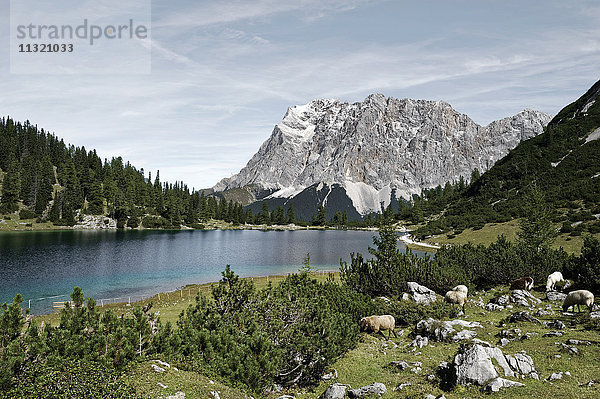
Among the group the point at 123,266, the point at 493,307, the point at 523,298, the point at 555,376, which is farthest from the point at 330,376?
the point at 123,266

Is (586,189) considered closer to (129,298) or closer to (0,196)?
(129,298)

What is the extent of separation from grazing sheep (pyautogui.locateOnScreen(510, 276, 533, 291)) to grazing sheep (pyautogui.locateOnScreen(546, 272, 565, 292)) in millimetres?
1525

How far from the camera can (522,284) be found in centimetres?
3384

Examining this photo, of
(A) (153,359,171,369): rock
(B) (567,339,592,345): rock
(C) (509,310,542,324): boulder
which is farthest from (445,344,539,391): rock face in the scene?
(A) (153,359,171,369): rock

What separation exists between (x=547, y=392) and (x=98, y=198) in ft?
672

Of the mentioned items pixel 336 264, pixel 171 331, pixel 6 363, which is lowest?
pixel 336 264

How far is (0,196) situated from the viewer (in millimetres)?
156625

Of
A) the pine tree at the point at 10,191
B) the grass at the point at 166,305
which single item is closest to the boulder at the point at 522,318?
the grass at the point at 166,305

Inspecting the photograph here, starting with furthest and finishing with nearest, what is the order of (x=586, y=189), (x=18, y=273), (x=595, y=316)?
(x=586, y=189)
(x=18, y=273)
(x=595, y=316)

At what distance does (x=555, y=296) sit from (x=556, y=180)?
99.3m

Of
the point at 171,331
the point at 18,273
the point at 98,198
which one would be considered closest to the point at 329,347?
the point at 171,331

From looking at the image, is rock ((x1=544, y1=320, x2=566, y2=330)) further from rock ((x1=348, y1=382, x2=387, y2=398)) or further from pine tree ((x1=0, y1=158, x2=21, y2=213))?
pine tree ((x1=0, y1=158, x2=21, y2=213))

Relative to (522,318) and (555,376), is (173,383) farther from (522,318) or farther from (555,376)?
(522,318)

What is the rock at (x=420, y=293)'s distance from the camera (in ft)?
97.7
